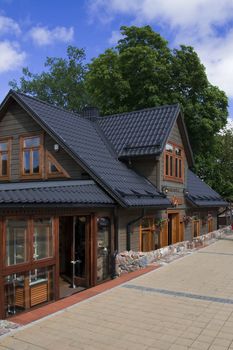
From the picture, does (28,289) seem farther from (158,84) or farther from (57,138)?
(158,84)

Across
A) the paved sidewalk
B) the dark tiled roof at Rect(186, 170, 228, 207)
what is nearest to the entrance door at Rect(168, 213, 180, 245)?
the dark tiled roof at Rect(186, 170, 228, 207)

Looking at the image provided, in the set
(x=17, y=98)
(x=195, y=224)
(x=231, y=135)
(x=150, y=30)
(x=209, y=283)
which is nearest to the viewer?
(x=209, y=283)

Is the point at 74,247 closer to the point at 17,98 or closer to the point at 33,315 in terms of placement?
the point at 33,315

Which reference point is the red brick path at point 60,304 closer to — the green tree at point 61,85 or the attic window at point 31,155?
the attic window at point 31,155

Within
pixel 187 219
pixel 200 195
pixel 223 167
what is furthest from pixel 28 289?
pixel 223 167

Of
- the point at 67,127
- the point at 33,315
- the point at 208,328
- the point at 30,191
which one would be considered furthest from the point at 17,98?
the point at 208,328

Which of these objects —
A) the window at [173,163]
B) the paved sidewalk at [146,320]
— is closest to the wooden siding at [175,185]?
the window at [173,163]

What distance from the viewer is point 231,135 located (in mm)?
34281

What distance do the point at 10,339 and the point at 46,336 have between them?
1.99 ft

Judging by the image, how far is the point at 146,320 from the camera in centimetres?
753

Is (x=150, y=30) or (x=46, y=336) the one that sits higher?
(x=150, y=30)

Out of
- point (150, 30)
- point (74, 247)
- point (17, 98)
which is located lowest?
point (74, 247)

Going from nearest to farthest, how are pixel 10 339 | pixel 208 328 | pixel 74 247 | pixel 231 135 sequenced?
Answer: pixel 10 339 < pixel 208 328 < pixel 74 247 < pixel 231 135

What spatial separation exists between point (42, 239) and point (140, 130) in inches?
356
